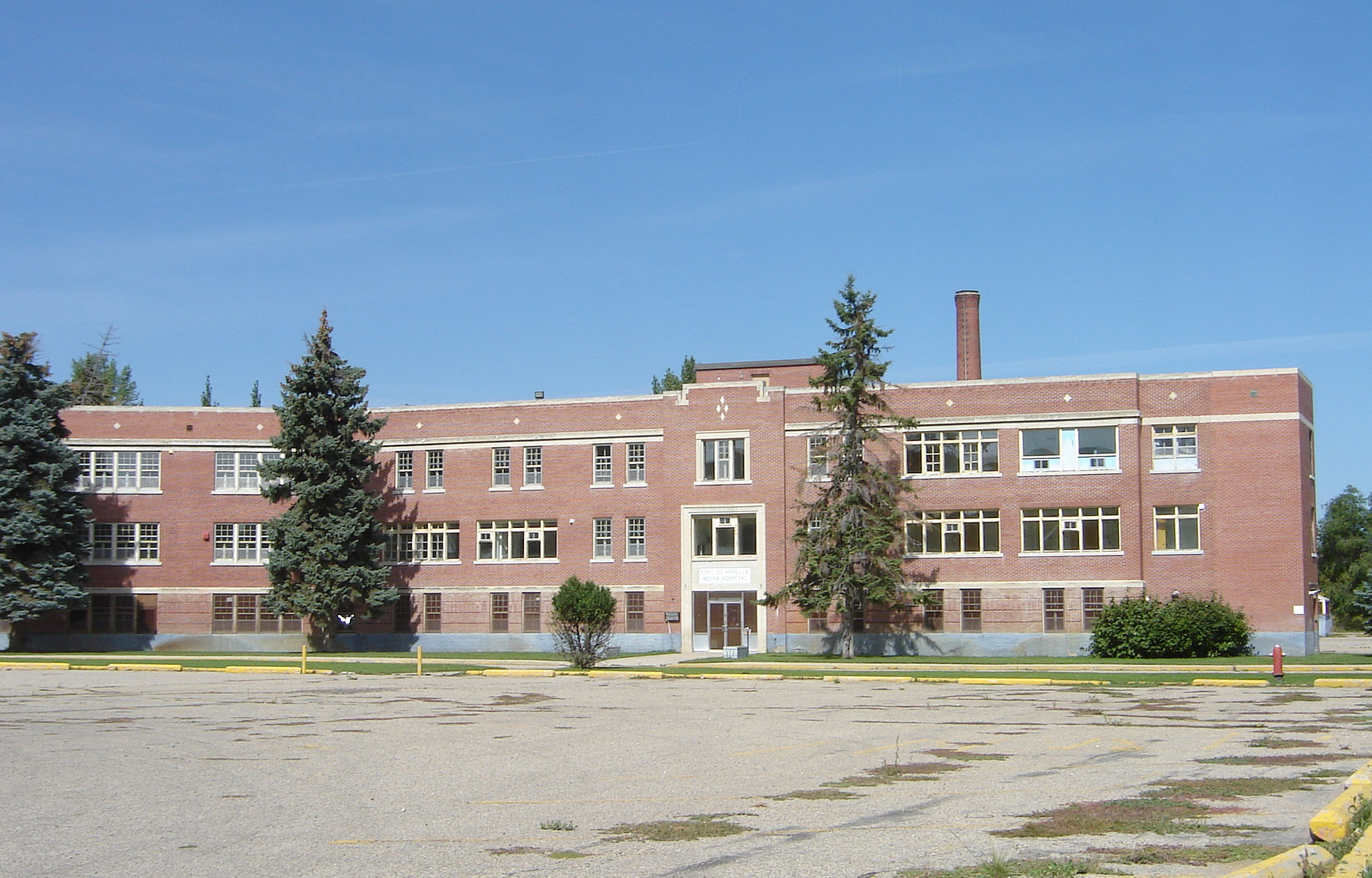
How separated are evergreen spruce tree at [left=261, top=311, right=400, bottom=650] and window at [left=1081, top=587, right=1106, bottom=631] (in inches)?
1095

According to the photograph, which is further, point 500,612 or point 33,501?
point 500,612

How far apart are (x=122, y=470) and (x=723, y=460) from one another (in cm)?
2697

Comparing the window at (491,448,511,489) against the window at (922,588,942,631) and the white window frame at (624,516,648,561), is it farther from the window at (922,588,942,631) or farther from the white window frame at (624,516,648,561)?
the window at (922,588,942,631)

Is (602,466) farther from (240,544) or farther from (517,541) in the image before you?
(240,544)

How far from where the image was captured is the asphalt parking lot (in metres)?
10.7

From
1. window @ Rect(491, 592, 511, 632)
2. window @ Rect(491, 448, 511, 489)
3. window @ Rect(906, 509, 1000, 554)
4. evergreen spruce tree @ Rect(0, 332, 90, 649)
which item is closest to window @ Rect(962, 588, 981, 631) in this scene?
window @ Rect(906, 509, 1000, 554)

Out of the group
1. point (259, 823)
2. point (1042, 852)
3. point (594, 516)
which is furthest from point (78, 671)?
point (1042, 852)

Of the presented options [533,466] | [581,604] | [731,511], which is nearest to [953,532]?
[731,511]

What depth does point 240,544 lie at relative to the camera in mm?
58781

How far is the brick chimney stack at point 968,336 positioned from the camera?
58844 millimetres

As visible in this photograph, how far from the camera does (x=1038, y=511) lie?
50.8 meters

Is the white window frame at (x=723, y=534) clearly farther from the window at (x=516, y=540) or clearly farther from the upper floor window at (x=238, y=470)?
the upper floor window at (x=238, y=470)

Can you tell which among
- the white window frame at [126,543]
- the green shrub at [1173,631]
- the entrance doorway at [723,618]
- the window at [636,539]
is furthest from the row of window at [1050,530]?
the white window frame at [126,543]

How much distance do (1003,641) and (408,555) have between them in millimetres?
25814
